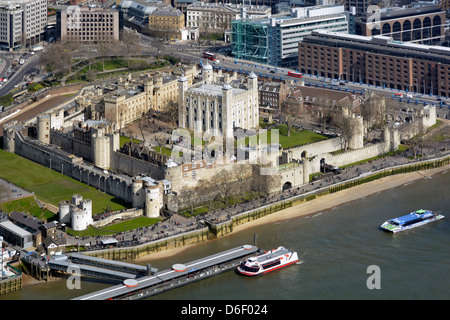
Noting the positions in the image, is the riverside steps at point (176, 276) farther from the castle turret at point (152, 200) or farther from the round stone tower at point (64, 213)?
the round stone tower at point (64, 213)

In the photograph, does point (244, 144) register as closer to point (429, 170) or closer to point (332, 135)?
point (332, 135)

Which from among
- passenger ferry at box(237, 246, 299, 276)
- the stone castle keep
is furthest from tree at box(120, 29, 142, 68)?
passenger ferry at box(237, 246, 299, 276)

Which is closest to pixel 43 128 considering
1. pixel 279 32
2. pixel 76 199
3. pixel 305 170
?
pixel 76 199

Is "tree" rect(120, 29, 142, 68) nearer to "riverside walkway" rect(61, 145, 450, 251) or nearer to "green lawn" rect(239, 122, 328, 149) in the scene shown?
"green lawn" rect(239, 122, 328, 149)

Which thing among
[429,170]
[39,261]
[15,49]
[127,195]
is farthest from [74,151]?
[15,49]

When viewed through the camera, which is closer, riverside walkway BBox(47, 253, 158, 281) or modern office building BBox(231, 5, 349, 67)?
→ riverside walkway BBox(47, 253, 158, 281)
